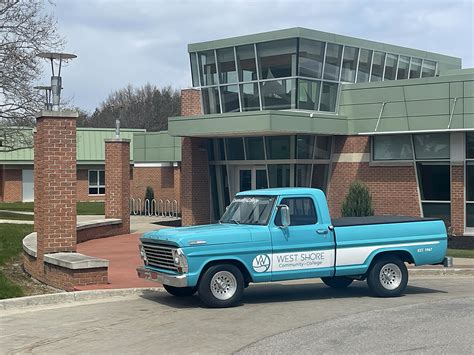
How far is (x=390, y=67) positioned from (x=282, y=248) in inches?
858

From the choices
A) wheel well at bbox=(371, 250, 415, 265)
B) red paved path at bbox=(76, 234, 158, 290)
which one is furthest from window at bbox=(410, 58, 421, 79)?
wheel well at bbox=(371, 250, 415, 265)

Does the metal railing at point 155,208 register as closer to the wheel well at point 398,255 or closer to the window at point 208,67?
the window at point 208,67

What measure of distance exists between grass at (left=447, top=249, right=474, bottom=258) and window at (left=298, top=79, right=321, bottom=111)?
29.0 feet

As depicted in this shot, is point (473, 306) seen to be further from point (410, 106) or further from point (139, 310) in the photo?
point (410, 106)

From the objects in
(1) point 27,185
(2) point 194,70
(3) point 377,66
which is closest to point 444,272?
(3) point 377,66

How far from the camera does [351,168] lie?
2908cm

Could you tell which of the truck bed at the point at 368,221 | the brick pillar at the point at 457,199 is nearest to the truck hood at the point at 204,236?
the truck bed at the point at 368,221

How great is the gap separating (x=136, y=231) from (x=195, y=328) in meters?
18.5

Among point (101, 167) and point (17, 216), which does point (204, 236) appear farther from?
point (101, 167)

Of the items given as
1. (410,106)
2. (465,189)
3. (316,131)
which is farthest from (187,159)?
(465,189)

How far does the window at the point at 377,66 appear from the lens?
3162 cm

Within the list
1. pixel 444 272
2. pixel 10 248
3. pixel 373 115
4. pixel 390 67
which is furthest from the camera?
pixel 390 67

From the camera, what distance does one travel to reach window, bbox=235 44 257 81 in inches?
1154

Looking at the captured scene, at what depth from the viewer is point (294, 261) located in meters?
12.9
